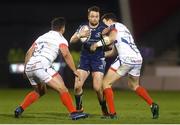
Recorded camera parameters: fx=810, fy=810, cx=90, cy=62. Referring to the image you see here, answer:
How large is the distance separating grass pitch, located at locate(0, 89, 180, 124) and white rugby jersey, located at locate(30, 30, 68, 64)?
1.13 m

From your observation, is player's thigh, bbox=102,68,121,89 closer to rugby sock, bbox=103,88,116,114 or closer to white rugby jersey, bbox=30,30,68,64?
rugby sock, bbox=103,88,116,114

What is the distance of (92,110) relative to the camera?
17.3 metres

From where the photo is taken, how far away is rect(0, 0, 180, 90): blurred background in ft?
91.9

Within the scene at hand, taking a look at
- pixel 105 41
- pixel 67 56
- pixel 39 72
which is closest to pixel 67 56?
pixel 67 56

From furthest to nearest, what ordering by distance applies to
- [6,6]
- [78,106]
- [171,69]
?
[6,6] < [171,69] < [78,106]

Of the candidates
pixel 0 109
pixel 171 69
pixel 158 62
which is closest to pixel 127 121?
pixel 0 109

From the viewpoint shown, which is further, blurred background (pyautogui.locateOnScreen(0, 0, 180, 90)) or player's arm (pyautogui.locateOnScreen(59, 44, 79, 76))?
blurred background (pyautogui.locateOnScreen(0, 0, 180, 90))

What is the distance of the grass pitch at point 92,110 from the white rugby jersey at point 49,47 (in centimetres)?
113

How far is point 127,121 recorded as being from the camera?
14.3m

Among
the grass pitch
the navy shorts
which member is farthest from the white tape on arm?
the grass pitch

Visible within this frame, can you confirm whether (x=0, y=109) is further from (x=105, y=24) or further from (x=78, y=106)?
(x=105, y=24)

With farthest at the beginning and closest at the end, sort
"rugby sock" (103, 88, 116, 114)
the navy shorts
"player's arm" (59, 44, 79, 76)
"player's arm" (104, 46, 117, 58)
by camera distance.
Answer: "player's arm" (104, 46, 117, 58) < the navy shorts < "rugby sock" (103, 88, 116, 114) < "player's arm" (59, 44, 79, 76)

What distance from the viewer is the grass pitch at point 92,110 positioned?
14334 mm

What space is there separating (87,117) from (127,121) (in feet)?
3.38
